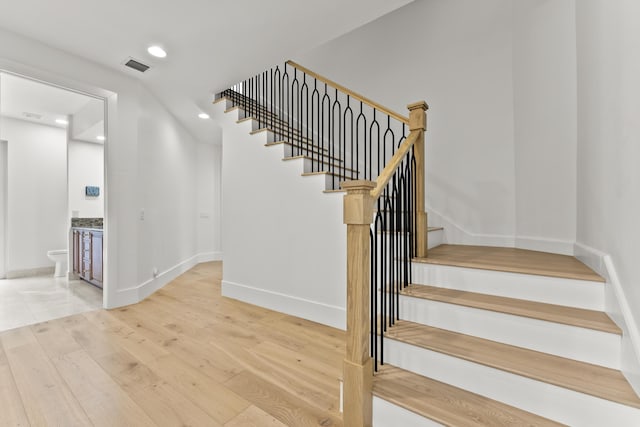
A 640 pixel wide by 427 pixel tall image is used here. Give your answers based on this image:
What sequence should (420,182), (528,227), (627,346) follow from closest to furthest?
(627,346) < (420,182) < (528,227)

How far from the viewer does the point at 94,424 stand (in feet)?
4.62

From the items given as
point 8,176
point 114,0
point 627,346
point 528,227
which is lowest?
point 627,346

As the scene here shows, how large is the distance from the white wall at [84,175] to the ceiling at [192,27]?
2.54 meters

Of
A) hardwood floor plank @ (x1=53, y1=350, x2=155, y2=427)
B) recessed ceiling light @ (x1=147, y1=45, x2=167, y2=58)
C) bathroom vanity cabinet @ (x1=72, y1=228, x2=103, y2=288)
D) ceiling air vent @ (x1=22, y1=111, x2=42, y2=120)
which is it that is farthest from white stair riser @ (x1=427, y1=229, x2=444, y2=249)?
ceiling air vent @ (x1=22, y1=111, x2=42, y2=120)

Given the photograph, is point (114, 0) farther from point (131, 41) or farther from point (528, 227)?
point (528, 227)

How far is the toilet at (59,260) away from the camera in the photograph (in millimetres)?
4531

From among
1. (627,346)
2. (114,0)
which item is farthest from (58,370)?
(627,346)

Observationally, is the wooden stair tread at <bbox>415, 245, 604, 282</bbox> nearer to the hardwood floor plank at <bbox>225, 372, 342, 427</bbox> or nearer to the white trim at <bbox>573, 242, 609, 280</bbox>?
the white trim at <bbox>573, 242, 609, 280</bbox>

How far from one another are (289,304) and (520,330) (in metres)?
2.05

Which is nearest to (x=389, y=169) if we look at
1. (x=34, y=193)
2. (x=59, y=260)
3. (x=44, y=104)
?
(x=44, y=104)

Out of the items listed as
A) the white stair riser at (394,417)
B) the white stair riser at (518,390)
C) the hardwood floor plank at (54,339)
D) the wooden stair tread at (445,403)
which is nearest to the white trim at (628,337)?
the white stair riser at (518,390)

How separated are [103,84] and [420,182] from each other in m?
3.37

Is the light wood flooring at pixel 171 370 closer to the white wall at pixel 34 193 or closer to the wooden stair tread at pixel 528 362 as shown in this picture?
the wooden stair tread at pixel 528 362

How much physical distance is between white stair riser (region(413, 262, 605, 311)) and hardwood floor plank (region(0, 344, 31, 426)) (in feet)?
7.89
